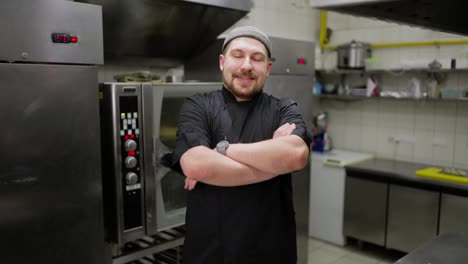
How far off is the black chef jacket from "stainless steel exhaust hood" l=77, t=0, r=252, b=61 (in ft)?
2.76

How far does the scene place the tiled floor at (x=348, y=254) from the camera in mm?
3652

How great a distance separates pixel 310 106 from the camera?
3322 mm

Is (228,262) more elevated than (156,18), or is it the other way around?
(156,18)

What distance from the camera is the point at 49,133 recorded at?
5.71 ft

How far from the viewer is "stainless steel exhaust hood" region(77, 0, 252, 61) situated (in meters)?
2.27

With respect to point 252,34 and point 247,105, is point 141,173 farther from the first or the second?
point 252,34

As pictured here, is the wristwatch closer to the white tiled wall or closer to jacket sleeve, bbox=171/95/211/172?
jacket sleeve, bbox=171/95/211/172

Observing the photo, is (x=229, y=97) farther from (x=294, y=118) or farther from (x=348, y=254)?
(x=348, y=254)

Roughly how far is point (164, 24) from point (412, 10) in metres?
1.66

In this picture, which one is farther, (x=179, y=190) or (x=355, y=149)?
(x=355, y=149)

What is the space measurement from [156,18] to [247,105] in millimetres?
1034

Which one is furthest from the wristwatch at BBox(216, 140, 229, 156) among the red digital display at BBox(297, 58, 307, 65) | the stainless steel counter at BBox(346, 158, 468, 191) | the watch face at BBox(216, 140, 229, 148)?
the stainless steel counter at BBox(346, 158, 468, 191)

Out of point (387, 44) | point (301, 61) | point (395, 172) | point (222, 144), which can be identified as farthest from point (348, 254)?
point (222, 144)

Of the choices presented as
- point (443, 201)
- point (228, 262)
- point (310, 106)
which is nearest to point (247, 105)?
point (228, 262)
